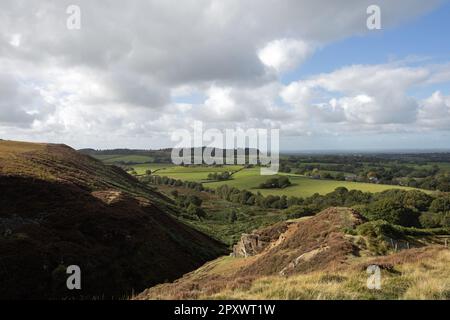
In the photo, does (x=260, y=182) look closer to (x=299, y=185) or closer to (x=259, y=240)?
(x=299, y=185)

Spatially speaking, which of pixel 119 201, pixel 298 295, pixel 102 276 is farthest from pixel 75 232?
pixel 298 295

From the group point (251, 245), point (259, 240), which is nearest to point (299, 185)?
point (251, 245)

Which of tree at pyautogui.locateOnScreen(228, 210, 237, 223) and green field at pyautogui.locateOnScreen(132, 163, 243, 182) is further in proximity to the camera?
green field at pyautogui.locateOnScreen(132, 163, 243, 182)

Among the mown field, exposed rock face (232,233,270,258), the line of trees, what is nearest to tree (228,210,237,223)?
the line of trees

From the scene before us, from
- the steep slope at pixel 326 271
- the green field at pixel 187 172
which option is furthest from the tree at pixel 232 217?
the steep slope at pixel 326 271

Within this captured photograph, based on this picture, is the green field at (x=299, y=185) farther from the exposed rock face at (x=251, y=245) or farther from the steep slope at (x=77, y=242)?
the exposed rock face at (x=251, y=245)

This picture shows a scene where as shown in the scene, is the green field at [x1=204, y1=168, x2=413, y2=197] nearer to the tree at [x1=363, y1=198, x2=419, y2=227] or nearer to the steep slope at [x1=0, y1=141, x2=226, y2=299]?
the tree at [x1=363, y1=198, x2=419, y2=227]
